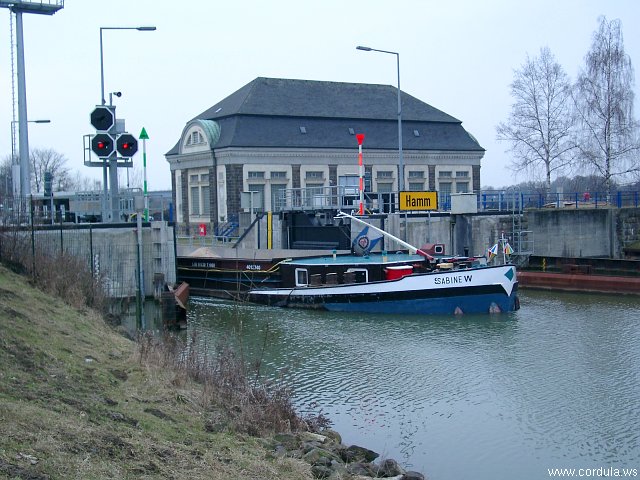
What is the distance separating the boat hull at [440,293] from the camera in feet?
83.8

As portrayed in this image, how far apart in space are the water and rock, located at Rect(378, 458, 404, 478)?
3.76 ft

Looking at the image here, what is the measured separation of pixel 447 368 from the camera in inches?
722

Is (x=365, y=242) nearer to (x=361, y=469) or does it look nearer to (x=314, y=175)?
(x=314, y=175)

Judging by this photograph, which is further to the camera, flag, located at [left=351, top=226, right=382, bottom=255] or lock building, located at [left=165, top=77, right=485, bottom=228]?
lock building, located at [left=165, top=77, right=485, bottom=228]

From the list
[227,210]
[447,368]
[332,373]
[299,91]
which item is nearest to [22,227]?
[332,373]

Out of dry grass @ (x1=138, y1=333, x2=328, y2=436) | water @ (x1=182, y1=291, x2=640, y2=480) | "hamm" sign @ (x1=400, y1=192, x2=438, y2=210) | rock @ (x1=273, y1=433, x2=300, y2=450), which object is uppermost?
"hamm" sign @ (x1=400, y1=192, x2=438, y2=210)

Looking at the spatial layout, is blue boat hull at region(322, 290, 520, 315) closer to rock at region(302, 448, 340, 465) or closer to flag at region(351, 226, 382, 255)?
flag at region(351, 226, 382, 255)

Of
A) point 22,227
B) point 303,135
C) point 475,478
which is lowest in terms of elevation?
point 475,478

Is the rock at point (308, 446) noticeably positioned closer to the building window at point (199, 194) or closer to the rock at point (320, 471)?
the rock at point (320, 471)

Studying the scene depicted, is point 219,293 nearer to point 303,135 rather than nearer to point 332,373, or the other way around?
point 332,373

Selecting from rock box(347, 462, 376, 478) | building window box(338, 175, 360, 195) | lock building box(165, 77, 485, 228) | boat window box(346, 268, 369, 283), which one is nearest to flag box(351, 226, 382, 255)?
building window box(338, 175, 360, 195)

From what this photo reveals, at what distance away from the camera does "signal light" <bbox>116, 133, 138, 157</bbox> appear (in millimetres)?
22719

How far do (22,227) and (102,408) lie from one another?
13.3 metres

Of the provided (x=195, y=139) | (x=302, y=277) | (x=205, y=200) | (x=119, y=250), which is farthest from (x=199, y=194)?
(x=302, y=277)
